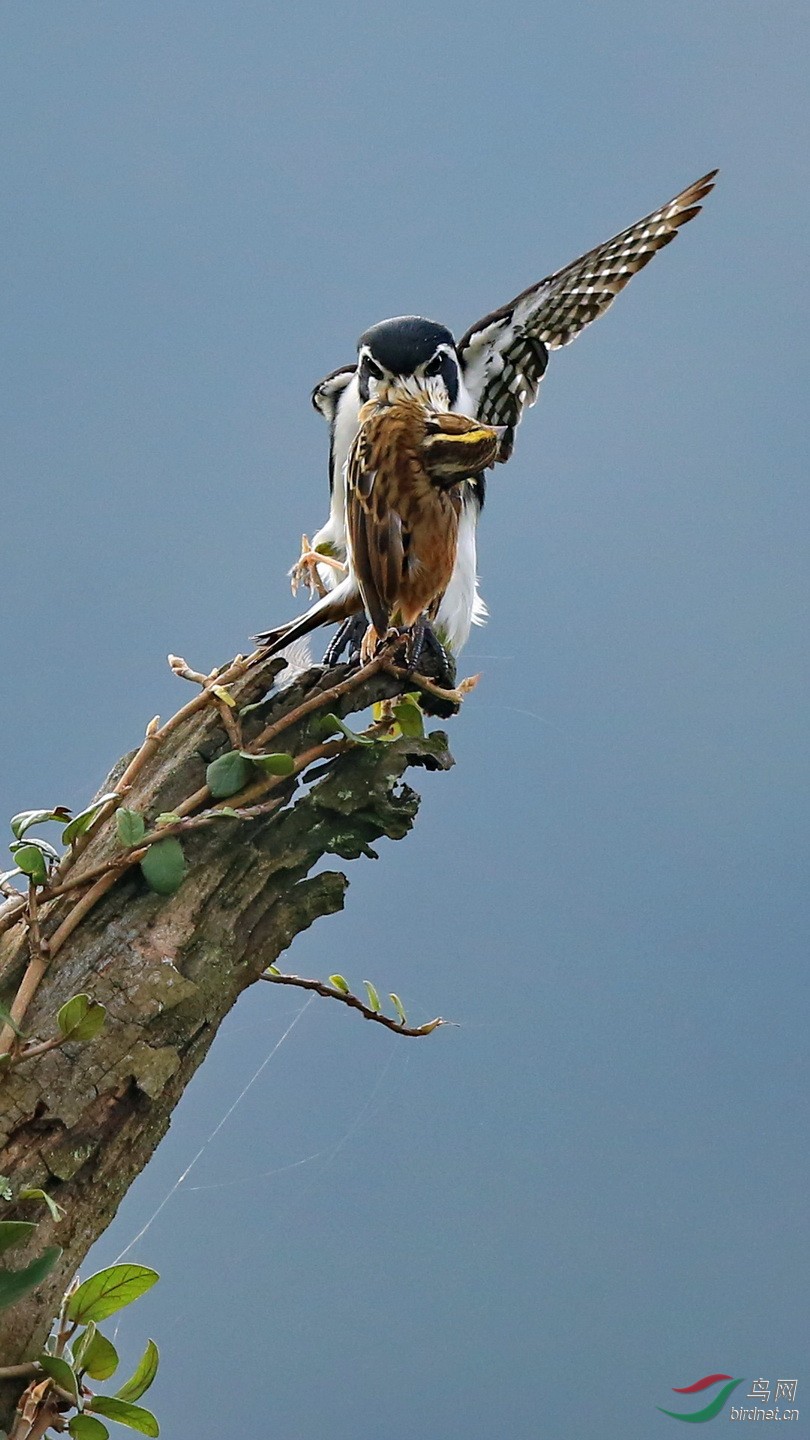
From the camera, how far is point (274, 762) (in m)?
0.91

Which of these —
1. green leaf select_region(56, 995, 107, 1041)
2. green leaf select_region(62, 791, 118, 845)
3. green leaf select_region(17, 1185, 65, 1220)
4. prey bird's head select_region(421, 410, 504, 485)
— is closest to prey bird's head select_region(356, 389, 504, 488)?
prey bird's head select_region(421, 410, 504, 485)

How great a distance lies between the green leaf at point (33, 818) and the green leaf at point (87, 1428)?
0.39 metres

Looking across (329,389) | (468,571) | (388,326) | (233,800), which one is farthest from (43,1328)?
(329,389)

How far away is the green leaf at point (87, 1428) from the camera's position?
832 mm

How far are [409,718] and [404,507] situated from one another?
17 cm

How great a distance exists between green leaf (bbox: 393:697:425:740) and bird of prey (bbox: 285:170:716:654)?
307 millimetres

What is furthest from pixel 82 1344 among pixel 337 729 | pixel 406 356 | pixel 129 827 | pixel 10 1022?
pixel 406 356

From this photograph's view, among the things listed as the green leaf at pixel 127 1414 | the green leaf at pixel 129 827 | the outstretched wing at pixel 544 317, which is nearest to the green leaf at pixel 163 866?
the green leaf at pixel 129 827

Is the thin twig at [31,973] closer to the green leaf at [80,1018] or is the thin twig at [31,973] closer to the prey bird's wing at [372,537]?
the green leaf at [80,1018]

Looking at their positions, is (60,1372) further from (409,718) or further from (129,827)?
(409,718)

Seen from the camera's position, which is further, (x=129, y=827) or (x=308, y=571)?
(x=308, y=571)

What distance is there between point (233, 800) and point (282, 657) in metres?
0.13

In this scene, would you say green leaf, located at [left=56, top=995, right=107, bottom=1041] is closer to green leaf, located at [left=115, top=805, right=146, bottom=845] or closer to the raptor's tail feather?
green leaf, located at [left=115, top=805, right=146, bottom=845]

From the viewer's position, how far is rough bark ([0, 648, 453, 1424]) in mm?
845
